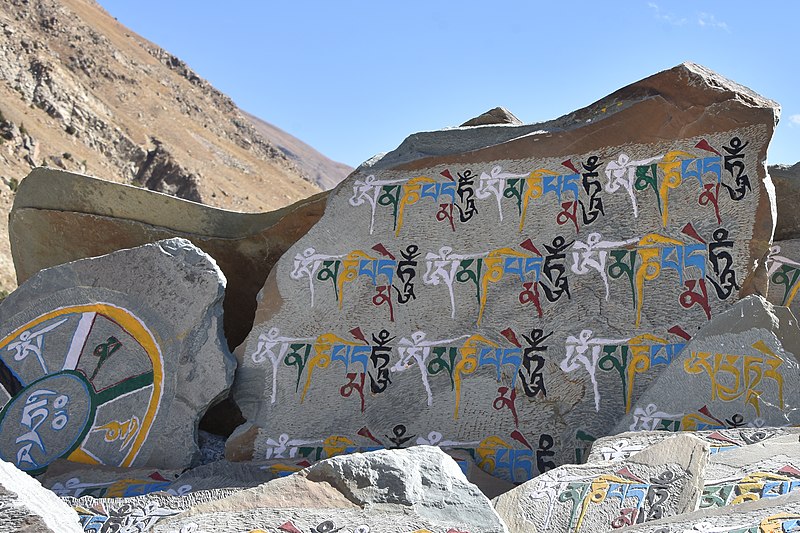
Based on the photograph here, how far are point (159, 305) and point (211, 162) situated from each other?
33015 millimetres

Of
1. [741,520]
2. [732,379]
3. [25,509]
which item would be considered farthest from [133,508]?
[732,379]

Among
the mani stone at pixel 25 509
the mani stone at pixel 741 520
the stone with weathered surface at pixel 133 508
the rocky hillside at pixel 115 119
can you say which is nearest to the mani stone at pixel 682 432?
the mani stone at pixel 741 520

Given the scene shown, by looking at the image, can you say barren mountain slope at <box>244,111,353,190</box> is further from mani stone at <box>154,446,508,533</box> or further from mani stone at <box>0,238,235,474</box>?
mani stone at <box>154,446,508,533</box>

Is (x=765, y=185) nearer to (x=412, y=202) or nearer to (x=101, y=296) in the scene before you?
(x=412, y=202)

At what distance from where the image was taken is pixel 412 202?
562 cm

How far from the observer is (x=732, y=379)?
14.3 ft

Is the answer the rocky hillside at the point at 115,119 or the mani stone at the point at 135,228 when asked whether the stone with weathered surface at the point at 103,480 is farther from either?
the rocky hillside at the point at 115,119

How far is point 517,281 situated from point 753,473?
1945 millimetres

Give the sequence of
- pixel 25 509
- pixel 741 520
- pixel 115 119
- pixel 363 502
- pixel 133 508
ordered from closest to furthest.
Result: 1. pixel 25 509
2. pixel 741 520
3. pixel 363 502
4. pixel 133 508
5. pixel 115 119

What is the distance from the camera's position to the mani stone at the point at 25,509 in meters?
2.84

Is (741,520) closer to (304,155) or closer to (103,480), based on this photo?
(103,480)

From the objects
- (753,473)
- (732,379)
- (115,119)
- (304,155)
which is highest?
(304,155)

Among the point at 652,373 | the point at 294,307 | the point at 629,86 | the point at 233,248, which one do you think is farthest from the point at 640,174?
the point at 233,248

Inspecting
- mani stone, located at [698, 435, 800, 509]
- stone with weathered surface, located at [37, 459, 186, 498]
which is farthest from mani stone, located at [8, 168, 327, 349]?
mani stone, located at [698, 435, 800, 509]
